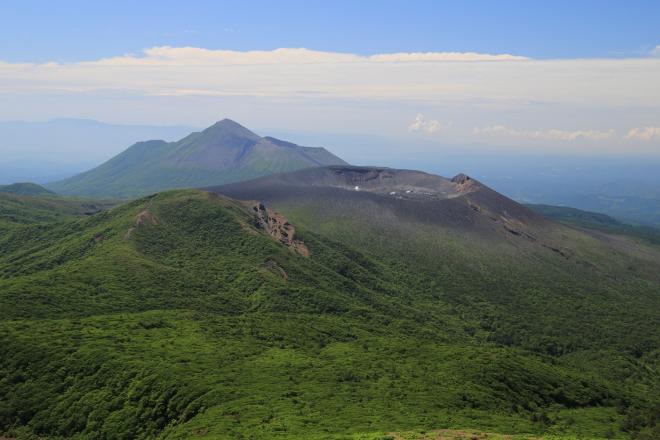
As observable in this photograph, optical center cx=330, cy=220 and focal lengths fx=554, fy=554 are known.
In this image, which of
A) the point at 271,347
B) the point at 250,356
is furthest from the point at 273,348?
the point at 250,356

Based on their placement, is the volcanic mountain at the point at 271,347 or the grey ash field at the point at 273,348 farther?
the volcanic mountain at the point at 271,347

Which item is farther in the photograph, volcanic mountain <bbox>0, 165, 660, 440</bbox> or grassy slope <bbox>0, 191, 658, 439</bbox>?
volcanic mountain <bbox>0, 165, 660, 440</bbox>

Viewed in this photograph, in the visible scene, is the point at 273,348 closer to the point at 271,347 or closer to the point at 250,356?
the point at 271,347

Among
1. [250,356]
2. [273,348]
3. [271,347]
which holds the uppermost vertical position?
[250,356]

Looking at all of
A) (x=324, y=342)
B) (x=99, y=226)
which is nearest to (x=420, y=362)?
(x=324, y=342)

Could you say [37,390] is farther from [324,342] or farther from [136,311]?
[324,342]
